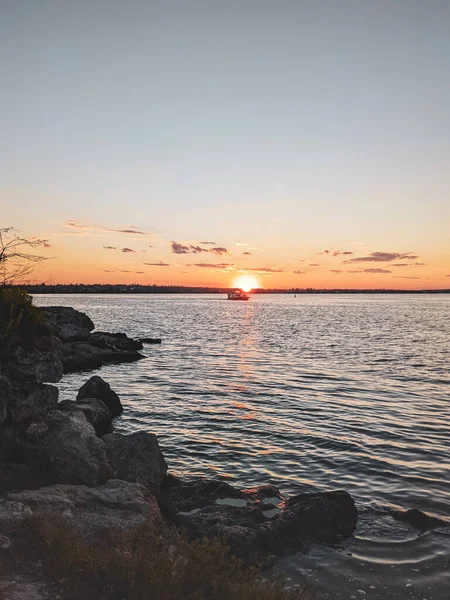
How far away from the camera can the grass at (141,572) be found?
21.1ft

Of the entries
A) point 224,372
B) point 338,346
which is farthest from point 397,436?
point 338,346

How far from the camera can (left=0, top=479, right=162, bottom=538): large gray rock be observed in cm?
865

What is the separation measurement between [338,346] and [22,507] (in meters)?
44.5

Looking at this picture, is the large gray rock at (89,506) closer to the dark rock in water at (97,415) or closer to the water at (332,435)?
the water at (332,435)

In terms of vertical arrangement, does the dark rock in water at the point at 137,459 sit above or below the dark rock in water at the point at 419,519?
above

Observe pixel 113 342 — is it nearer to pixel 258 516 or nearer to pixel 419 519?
pixel 258 516

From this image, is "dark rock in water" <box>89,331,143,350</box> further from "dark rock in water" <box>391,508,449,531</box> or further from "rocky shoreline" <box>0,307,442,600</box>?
"dark rock in water" <box>391,508,449,531</box>

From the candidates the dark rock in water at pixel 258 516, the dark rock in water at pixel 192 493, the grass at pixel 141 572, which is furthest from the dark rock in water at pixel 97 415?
the grass at pixel 141 572

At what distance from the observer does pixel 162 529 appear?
9758mm

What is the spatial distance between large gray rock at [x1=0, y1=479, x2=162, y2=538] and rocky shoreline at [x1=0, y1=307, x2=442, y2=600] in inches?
0.7

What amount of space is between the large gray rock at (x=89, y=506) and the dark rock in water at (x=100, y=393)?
10.6 m

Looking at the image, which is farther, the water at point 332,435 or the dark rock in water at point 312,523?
the dark rock in water at point 312,523

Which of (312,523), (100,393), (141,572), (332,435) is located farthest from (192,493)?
(100,393)

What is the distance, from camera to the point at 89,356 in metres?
38.1
